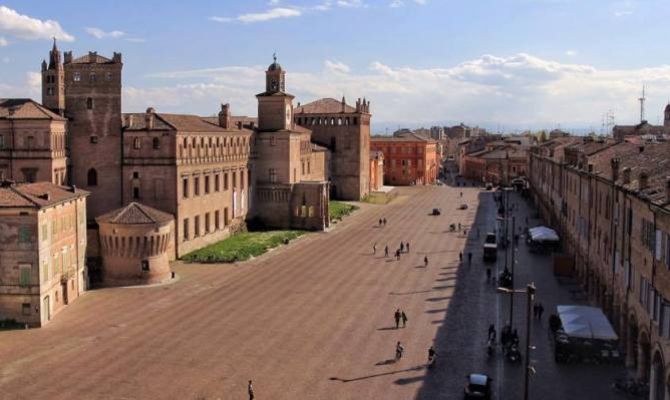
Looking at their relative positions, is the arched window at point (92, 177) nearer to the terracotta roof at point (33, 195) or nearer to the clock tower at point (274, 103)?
the terracotta roof at point (33, 195)

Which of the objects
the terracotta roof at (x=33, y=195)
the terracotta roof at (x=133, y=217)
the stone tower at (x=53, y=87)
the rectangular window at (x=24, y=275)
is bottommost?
the rectangular window at (x=24, y=275)

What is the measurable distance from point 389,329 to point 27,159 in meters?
33.2

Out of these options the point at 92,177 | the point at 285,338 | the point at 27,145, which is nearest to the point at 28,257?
the point at 285,338

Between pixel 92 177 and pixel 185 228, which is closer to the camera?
pixel 92 177

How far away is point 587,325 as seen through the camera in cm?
3897

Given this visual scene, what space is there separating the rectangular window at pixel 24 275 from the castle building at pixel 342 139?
7796 cm

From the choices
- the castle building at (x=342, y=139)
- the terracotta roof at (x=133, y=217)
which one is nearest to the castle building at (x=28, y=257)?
the terracotta roof at (x=133, y=217)

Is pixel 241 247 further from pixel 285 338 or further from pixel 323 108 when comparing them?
pixel 323 108

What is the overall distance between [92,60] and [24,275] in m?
26.4

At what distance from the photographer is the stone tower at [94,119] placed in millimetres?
66000

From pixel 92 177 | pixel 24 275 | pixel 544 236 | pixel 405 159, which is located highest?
pixel 92 177

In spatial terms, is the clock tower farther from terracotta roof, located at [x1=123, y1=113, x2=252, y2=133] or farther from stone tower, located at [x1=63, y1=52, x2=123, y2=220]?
stone tower, located at [x1=63, y1=52, x2=123, y2=220]

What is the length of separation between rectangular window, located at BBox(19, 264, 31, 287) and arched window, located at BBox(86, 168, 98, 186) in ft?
71.4

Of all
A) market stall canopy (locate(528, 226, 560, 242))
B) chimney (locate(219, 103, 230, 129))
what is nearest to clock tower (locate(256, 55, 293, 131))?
chimney (locate(219, 103, 230, 129))
